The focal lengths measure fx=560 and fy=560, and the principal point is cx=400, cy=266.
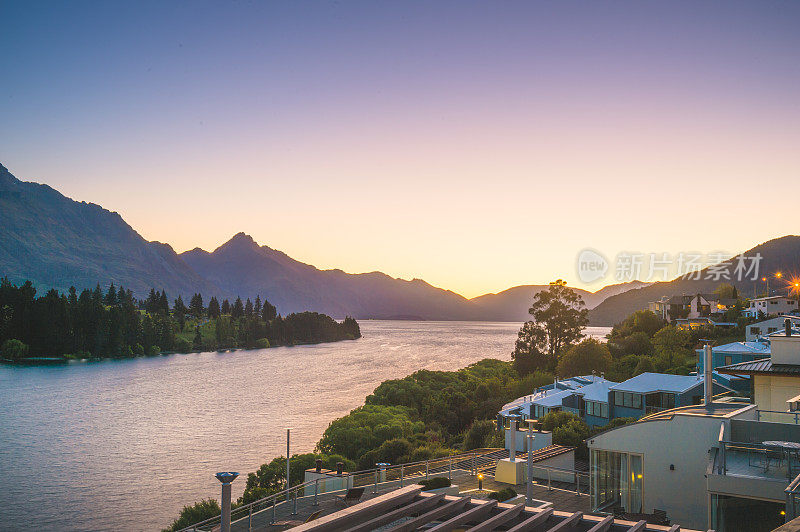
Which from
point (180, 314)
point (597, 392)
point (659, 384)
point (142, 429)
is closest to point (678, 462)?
point (659, 384)

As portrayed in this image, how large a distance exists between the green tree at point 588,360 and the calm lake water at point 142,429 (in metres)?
22.1

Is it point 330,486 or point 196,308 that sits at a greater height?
point 196,308

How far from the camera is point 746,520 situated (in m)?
9.61

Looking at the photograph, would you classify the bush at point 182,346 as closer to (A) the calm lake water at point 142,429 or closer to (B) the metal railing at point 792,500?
(A) the calm lake water at point 142,429

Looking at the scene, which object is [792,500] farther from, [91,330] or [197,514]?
[91,330]

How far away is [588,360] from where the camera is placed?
48625mm

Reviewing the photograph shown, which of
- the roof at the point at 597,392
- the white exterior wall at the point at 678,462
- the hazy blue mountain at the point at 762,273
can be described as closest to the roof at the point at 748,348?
the roof at the point at 597,392

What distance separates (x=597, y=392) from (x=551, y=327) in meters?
29.6

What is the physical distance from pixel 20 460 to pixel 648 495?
42.9m

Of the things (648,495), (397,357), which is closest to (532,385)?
(648,495)

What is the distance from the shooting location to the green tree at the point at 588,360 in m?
48.6

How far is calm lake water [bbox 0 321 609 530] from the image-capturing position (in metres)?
31.8

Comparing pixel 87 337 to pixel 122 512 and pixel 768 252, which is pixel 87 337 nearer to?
pixel 122 512

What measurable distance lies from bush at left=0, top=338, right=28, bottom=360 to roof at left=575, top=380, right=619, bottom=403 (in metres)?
100
